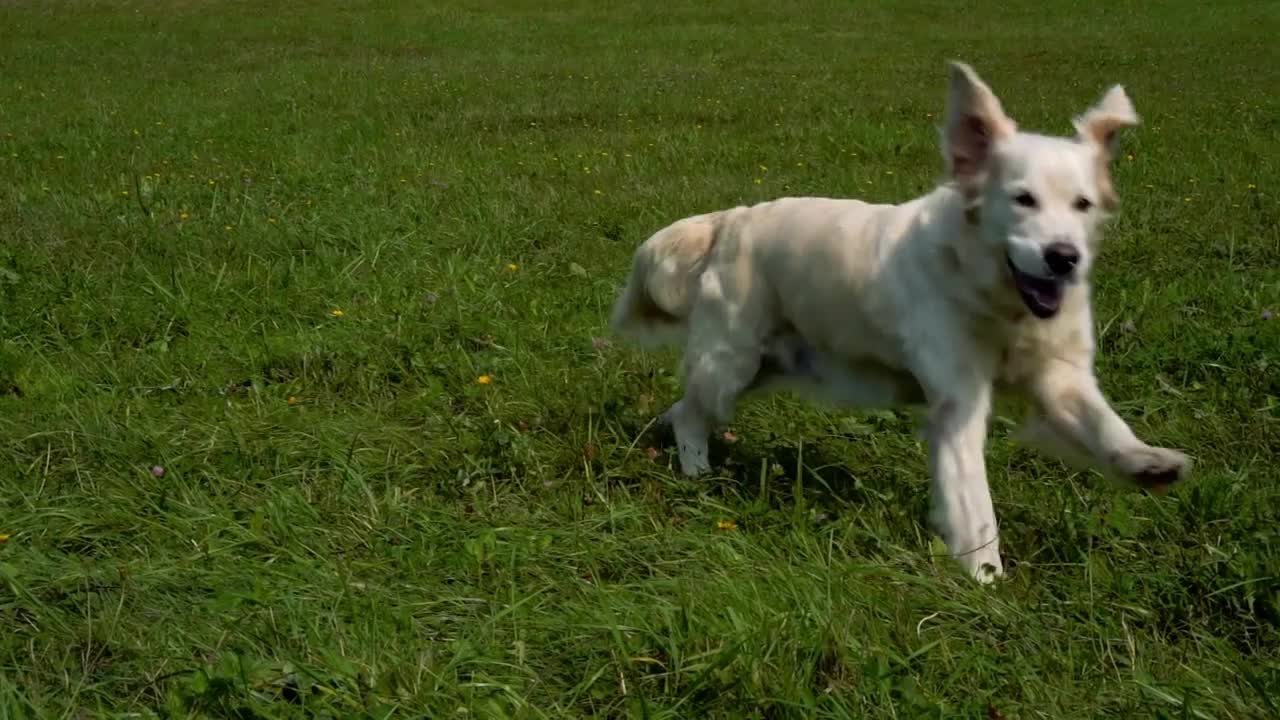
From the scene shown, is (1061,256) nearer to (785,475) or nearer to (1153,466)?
(1153,466)

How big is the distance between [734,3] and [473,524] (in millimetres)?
24828

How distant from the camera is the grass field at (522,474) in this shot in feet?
8.27

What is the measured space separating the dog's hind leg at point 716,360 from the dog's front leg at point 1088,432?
36.7 inches

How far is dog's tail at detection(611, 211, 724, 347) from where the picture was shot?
4.13 m

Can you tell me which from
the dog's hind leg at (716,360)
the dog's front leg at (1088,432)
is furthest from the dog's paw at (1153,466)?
the dog's hind leg at (716,360)

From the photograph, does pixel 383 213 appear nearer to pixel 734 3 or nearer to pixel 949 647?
pixel 949 647

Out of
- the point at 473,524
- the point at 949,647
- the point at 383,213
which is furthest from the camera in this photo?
the point at 383,213

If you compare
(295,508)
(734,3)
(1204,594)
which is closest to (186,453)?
(295,508)

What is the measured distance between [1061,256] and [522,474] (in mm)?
1725

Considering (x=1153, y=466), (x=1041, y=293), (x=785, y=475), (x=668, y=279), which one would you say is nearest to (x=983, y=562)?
(x=1153, y=466)

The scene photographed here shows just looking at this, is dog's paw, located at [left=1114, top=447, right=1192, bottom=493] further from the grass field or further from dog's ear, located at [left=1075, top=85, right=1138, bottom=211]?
dog's ear, located at [left=1075, top=85, right=1138, bottom=211]

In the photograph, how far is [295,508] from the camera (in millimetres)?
3408

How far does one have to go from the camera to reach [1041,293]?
A: 310 cm

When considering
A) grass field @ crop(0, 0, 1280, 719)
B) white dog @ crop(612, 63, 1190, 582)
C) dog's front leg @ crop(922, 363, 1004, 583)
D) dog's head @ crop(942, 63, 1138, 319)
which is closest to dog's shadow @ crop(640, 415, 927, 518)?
grass field @ crop(0, 0, 1280, 719)
